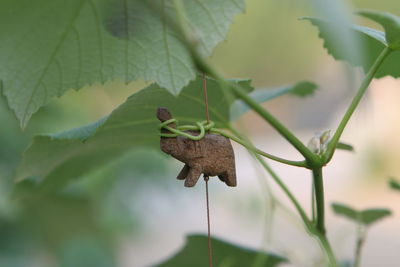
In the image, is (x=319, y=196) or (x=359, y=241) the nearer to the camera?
(x=319, y=196)

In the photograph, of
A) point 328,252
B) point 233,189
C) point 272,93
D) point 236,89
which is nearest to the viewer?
point 236,89

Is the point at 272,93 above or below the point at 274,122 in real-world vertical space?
below

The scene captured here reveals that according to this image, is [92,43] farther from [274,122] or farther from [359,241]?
[359,241]

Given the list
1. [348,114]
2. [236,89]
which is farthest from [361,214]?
[236,89]

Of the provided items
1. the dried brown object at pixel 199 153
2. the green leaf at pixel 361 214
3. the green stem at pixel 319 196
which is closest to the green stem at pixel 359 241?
the green leaf at pixel 361 214

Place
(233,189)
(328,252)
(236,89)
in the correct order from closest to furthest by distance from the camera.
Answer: (236,89)
(328,252)
(233,189)

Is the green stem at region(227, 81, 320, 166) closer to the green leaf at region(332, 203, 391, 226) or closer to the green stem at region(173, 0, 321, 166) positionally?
the green stem at region(173, 0, 321, 166)

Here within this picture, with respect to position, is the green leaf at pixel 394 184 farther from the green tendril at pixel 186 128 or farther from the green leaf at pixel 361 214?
the green tendril at pixel 186 128

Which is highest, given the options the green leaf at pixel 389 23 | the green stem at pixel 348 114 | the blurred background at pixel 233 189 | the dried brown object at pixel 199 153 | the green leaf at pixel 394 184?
the green leaf at pixel 389 23
